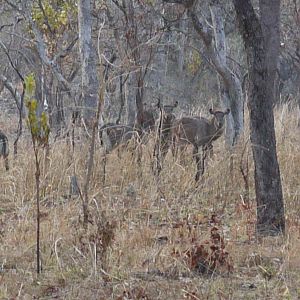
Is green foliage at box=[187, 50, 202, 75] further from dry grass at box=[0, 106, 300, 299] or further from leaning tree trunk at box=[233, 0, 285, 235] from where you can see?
leaning tree trunk at box=[233, 0, 285, 235]

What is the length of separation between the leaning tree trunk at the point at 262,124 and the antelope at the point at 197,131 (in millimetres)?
2800

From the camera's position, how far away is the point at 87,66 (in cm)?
925

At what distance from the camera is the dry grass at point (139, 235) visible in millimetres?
5562

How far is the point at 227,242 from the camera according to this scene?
6.45 metres

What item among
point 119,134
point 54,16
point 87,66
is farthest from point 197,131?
point 54,16

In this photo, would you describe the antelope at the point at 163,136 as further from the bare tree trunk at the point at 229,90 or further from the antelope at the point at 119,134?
the bare tree trunk at the point at 229,90

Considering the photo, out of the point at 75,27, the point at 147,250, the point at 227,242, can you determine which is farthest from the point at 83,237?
the point at 75,27

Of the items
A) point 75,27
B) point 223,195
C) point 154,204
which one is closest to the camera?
point 154,204

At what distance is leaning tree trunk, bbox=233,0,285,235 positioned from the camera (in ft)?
21.7

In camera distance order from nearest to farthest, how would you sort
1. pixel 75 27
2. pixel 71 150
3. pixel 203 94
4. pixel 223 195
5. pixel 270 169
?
1. pixel 270 169
2. pixel 223 195
3. pixel 71 150
4. pixel 75 27
5. pixel 203 94

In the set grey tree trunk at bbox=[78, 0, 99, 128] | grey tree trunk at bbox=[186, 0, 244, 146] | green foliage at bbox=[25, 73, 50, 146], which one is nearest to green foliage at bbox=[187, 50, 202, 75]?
grey tree trunk at bbox=[186, 0, 244, 146]

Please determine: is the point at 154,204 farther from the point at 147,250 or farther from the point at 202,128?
the point at 202,128

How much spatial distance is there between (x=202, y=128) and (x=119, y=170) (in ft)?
5.28

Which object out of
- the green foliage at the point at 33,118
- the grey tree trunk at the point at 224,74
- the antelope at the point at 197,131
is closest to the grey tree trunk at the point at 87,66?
the antelope at the point at 197,131
